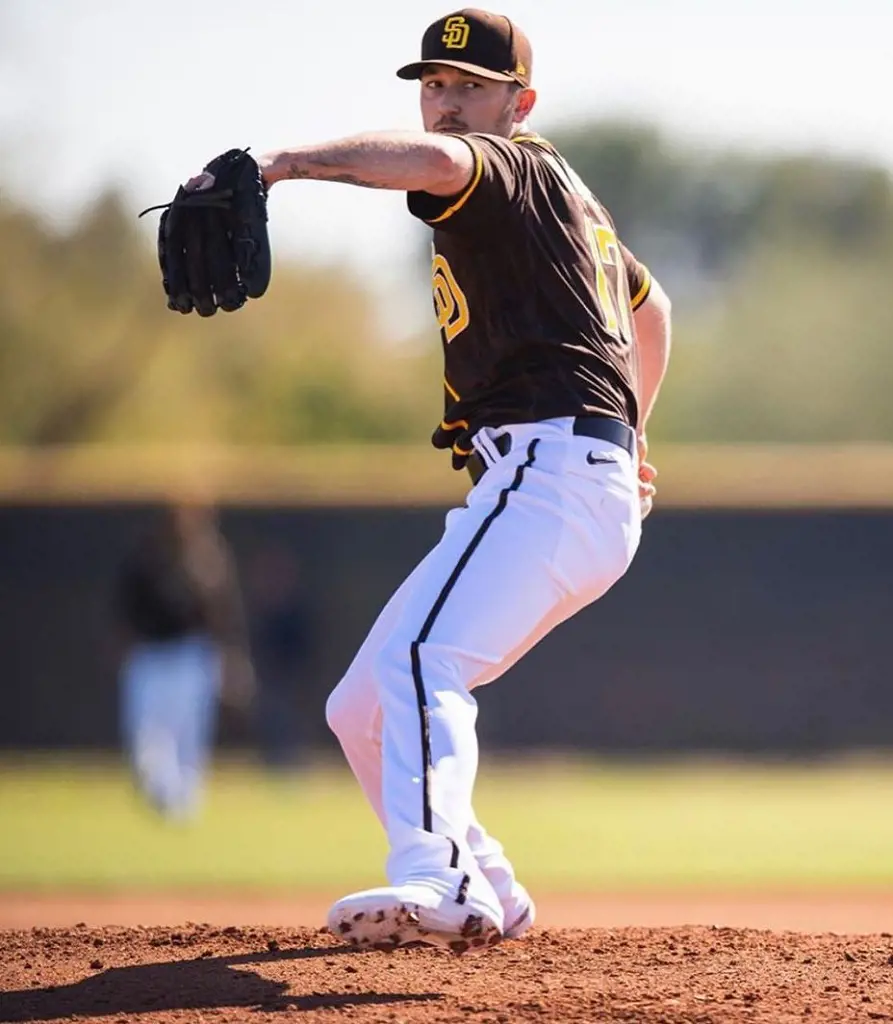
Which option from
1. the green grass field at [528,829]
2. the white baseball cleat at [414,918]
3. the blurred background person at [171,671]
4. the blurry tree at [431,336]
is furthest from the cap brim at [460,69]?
the blurry tree at [431,336]

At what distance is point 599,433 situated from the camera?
14.0ft

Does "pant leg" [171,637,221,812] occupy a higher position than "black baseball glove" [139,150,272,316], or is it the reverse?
"black baseball glove" [139,150,272,316]

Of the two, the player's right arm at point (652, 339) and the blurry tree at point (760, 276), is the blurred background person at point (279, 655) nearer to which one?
the player's right arm at point (652, 339)

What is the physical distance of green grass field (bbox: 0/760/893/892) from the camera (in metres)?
10.5

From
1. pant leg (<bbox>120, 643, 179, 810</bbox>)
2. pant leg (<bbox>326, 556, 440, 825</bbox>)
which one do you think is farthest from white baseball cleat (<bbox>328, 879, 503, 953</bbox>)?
pant leg (<bbox>120, 643, 179, 810</bbox>)

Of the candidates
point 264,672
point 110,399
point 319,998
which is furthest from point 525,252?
point 110,399

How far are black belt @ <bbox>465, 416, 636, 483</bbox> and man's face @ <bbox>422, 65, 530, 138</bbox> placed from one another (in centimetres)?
78

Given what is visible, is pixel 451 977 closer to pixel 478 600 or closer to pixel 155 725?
pixel 478 600

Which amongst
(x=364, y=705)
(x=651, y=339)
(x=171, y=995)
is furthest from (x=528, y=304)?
(x=171, y=995)

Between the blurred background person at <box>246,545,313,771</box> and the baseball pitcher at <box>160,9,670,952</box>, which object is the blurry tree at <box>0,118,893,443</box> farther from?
the baseball pitcher at <box>160,9,670,952</box>

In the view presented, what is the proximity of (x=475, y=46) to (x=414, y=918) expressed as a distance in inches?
80.6

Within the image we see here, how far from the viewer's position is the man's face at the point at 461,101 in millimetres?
4504

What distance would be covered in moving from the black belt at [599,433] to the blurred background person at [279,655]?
11.3 metres

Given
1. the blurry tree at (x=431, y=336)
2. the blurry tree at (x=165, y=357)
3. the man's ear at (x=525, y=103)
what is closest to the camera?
the man's ear at (x=525, y=103)
